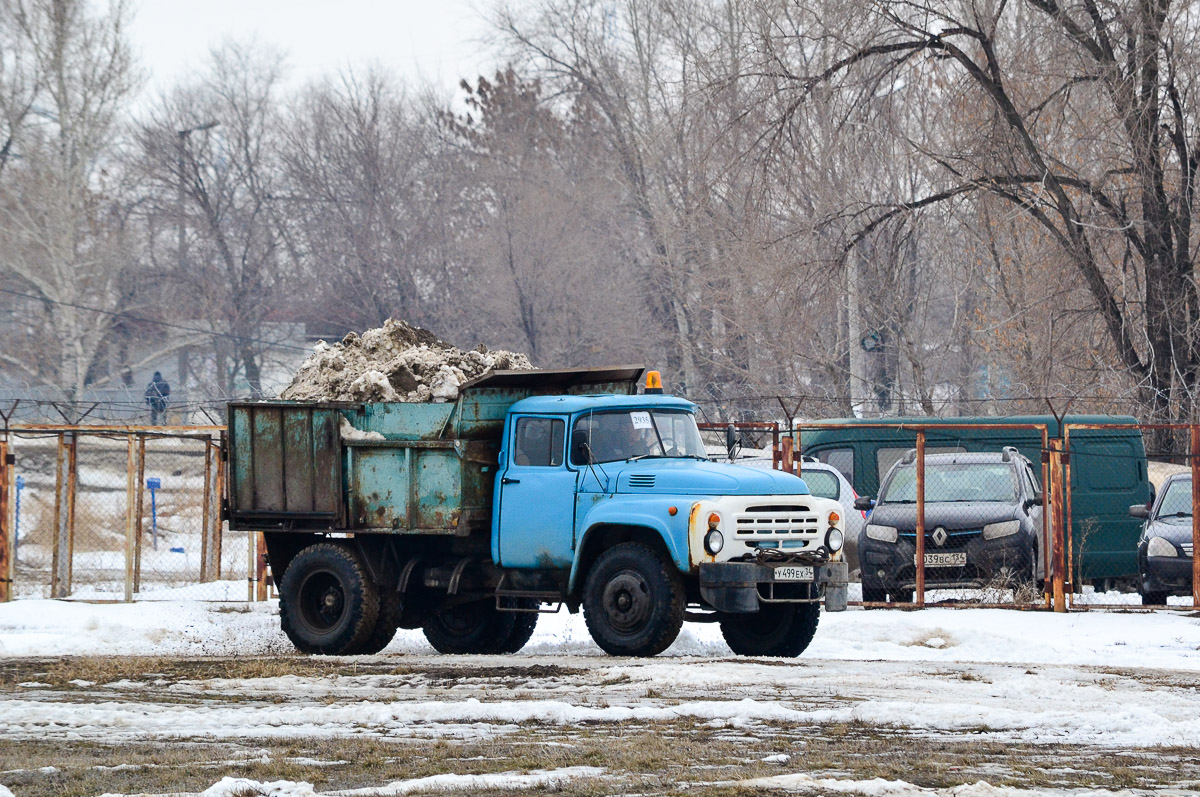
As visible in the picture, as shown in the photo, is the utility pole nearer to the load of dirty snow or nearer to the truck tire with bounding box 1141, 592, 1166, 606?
the load of dirty snow

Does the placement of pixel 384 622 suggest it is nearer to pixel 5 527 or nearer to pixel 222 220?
pixel 5 527

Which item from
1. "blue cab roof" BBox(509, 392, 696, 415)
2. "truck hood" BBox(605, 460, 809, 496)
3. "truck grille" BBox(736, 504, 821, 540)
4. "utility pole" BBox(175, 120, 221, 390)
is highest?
"utility pole" BBox(175, 120, 221, 390)

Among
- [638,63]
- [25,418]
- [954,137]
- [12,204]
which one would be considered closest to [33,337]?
[12,204]

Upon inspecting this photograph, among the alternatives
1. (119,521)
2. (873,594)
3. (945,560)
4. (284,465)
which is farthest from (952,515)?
(119,521)

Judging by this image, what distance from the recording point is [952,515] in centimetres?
1678

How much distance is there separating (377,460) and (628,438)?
2286 millimetres

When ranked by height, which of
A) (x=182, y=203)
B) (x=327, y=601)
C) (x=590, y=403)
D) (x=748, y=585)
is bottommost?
(x=327, y=601)

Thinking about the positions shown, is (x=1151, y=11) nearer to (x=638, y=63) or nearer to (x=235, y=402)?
(x=235, y=402)

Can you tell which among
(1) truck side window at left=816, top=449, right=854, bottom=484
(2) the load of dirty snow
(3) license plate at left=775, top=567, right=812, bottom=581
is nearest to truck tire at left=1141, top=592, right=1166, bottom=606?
(1) truck side window at left=816, top=449, right=854, bottom=484

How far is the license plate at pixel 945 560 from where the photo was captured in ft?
54.7

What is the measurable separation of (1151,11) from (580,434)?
12.3m

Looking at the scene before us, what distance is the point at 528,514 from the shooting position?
12.9 metres

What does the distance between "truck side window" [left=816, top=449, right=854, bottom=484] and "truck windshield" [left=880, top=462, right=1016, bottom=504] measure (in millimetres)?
3313

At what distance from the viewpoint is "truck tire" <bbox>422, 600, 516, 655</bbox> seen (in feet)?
47.1
